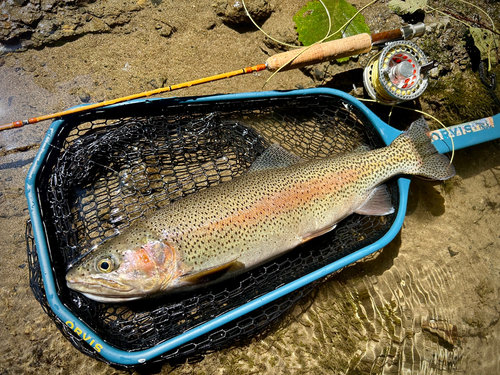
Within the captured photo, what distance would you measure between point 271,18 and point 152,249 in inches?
107

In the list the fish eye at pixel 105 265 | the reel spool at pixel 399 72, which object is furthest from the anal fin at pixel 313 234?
the fish eye at pixel 105 265

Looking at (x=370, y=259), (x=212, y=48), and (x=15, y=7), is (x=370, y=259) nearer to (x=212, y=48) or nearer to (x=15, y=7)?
(x=212, y=48)

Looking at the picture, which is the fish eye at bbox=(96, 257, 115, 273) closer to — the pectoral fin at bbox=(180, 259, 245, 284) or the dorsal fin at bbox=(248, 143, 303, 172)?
the pectoral fin at bbox=(180, 259, 245, 284)

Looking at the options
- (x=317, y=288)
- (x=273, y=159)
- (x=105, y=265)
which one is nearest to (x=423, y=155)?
(x=273, y=159)

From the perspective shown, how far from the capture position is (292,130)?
3201mm

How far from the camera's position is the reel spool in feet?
9.76

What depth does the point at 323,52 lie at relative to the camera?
9.03ft

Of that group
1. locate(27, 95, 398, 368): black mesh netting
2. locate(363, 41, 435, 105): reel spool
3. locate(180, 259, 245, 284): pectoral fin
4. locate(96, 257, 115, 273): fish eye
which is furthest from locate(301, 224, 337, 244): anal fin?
locate(96, 257, 115, 273): fish eye

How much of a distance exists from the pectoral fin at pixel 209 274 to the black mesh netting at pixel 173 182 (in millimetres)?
365

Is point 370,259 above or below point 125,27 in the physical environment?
below

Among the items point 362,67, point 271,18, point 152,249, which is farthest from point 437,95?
point 152,249

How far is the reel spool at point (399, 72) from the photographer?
2.97 metres

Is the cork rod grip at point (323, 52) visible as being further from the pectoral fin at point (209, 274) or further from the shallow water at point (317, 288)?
the pectoral fin at point (209, 274)

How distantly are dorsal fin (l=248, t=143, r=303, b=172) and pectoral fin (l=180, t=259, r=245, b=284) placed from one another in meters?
0.84
